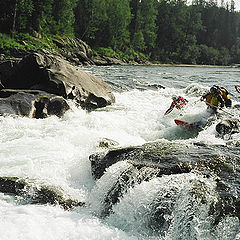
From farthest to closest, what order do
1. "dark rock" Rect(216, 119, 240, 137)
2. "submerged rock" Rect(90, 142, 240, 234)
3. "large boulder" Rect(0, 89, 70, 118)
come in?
"large boulder" Rect(0, 89, 70, 118) < "dark rock" Rect(216, 119, 240, 137) < "submerged rock" Rect(90, 142, 240, 234)

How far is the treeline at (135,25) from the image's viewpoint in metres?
34.6

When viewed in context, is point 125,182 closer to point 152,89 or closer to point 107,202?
point 107,202

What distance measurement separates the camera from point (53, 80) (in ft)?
37.1

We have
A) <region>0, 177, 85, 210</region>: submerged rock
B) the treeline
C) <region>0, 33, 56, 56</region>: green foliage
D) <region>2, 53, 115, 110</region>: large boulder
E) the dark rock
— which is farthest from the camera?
the treeline

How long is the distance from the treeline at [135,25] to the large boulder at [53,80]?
2266 cm

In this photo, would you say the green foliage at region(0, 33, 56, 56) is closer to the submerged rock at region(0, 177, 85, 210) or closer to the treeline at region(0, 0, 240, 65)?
the treeline at region(0, 0, 240, 65)

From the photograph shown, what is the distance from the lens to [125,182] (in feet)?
16.0

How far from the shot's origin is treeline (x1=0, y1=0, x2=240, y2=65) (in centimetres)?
3458

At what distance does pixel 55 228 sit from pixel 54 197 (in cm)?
75

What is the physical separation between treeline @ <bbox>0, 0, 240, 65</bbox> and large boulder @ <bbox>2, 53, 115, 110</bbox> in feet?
74.4

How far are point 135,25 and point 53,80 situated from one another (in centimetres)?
4955

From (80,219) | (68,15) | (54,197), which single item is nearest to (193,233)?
(80,219)

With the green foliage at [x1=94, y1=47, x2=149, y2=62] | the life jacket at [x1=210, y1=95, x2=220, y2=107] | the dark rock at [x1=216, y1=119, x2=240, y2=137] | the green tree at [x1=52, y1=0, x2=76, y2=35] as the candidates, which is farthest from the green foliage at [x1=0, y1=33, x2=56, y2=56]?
the dark rock at [x1=216, y1=119, x2=240, y2=137]

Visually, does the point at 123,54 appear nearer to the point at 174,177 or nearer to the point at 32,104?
the point at 32,104
